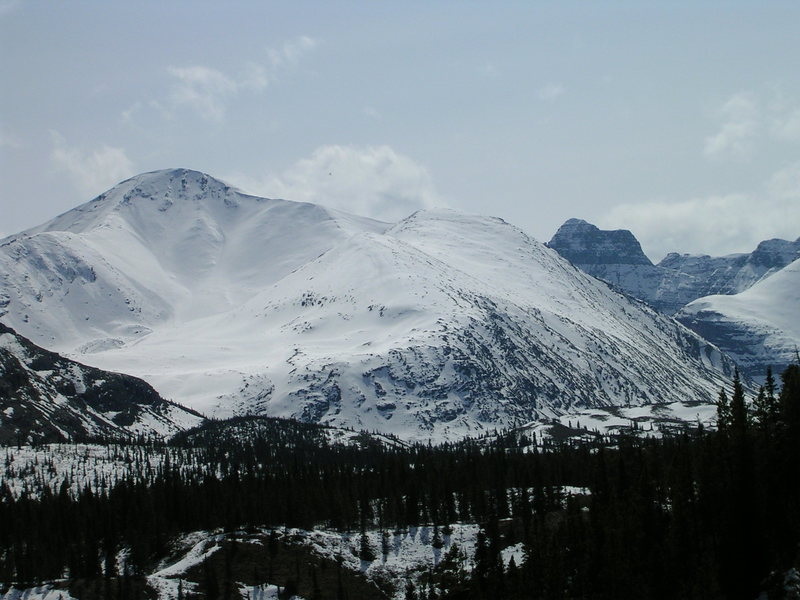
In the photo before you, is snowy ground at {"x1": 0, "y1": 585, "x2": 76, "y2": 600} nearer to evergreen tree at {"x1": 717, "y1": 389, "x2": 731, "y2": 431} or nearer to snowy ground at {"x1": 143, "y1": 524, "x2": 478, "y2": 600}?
snowy ground at {"x1": 143, "y1": 524, "x2": 478, "y2": 600}

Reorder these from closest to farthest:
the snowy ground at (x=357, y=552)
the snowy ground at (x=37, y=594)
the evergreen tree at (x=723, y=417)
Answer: the evergreen tree at (x=723, y=417), the snowy ground at (x=37, y=594), the snowy ground at (x=357, y=552)

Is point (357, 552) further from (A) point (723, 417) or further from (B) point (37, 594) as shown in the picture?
(A) point (723, 417)

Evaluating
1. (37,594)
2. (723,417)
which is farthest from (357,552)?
(723,417)

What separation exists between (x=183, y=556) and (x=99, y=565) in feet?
51.8

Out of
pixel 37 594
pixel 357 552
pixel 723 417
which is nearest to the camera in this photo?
pixel 37 594

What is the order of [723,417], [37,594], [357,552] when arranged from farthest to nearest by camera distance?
[357,552] < [723,417] < [37,594]

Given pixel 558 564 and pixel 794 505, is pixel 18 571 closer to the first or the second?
pixel 558 564

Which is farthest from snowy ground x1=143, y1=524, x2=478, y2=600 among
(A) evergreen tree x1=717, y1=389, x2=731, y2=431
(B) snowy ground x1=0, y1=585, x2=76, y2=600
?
(A) evergreen tree x1=717, y1=389, x2=731, y2=431

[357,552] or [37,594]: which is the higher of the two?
[357,552]

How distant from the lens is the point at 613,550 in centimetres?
14612

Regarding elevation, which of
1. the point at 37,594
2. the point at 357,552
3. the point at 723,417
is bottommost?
the point at 37,594

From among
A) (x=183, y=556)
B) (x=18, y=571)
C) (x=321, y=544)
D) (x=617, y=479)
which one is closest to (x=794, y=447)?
(x=617, y=479)

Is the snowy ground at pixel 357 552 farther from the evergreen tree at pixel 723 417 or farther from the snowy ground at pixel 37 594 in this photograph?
the evergreen tree at pixel 723 417

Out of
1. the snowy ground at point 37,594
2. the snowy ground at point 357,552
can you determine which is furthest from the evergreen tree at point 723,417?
the snowy ground at point 37,594
